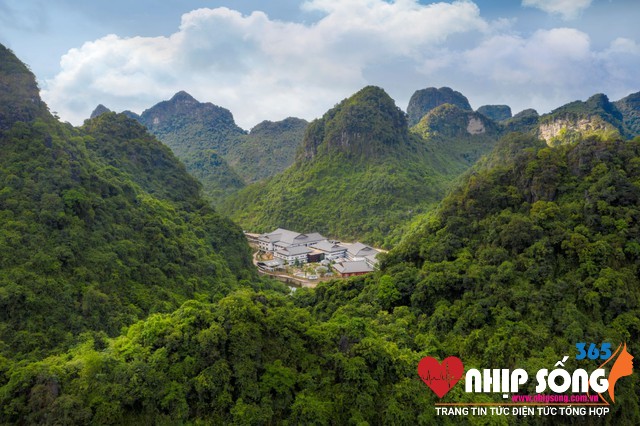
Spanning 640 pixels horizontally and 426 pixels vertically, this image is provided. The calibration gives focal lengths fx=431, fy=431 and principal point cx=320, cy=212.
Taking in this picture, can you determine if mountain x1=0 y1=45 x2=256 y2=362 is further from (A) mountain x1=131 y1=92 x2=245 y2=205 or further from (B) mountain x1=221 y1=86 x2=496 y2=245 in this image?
(A) mountain x1=131 y1=92 x2=245 y2=205

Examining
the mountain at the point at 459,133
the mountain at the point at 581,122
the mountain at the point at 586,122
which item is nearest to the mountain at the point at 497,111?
the mountain at the point at 459,133

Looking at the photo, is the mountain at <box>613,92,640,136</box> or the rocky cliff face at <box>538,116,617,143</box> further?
the mountain at <box>613,92,640,136</box>

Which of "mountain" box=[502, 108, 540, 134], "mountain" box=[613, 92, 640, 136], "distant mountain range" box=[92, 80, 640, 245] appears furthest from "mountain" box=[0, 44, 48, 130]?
"mountain" box=[613, 92, 640, 136]

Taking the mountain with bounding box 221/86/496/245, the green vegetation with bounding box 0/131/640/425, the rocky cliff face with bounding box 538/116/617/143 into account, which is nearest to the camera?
the green vegetation with bounding box 0/131/640/425

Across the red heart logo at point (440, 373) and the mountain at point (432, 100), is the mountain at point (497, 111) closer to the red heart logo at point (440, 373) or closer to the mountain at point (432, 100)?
the mountain at point (432, 100)

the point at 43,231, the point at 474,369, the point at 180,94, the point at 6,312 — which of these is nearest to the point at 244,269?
the point at 43,231

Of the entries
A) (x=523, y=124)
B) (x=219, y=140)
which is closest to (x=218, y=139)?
(x=219, y=140)
